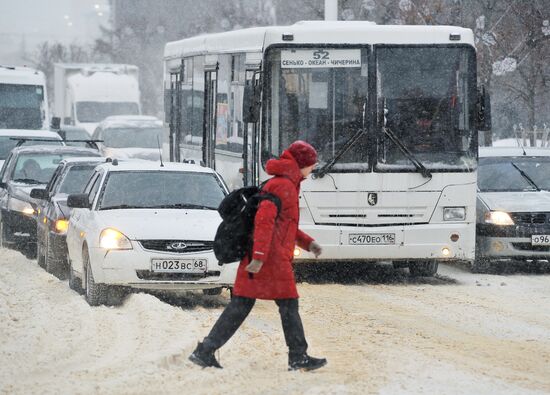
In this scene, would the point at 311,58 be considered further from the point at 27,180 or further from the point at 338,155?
the point at 27,180

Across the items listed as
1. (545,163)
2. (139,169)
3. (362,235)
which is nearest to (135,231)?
(139,169)

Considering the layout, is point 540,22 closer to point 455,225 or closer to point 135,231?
point 455,225

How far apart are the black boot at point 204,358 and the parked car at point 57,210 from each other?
23.5 ft

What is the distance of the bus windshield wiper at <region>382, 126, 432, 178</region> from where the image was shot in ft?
54.5

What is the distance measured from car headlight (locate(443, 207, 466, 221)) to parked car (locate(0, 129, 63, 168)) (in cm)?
922

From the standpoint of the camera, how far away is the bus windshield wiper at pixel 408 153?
1662cm

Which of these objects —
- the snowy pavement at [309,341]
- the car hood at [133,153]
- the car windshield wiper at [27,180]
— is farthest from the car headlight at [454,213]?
the car hood at [133,153]

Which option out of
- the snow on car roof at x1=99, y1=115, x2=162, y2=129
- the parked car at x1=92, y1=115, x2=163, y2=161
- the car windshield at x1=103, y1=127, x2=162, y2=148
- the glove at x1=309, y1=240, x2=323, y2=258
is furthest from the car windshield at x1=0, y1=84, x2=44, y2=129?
the glove at x1=309, y1=240, x2=323, y2=258

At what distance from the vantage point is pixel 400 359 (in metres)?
10.3

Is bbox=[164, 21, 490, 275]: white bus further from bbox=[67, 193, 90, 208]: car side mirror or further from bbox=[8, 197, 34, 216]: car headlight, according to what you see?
bbox=[8, 197, 34, 216]: car headlight

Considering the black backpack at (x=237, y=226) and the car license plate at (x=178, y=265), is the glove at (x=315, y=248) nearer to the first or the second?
the black backpack at (x=237, y=226)

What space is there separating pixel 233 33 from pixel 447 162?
11.6 feet

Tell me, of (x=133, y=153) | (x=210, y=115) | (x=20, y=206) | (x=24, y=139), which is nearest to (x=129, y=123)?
(x=133, y=153)

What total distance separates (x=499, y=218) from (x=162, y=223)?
5.63 metres
